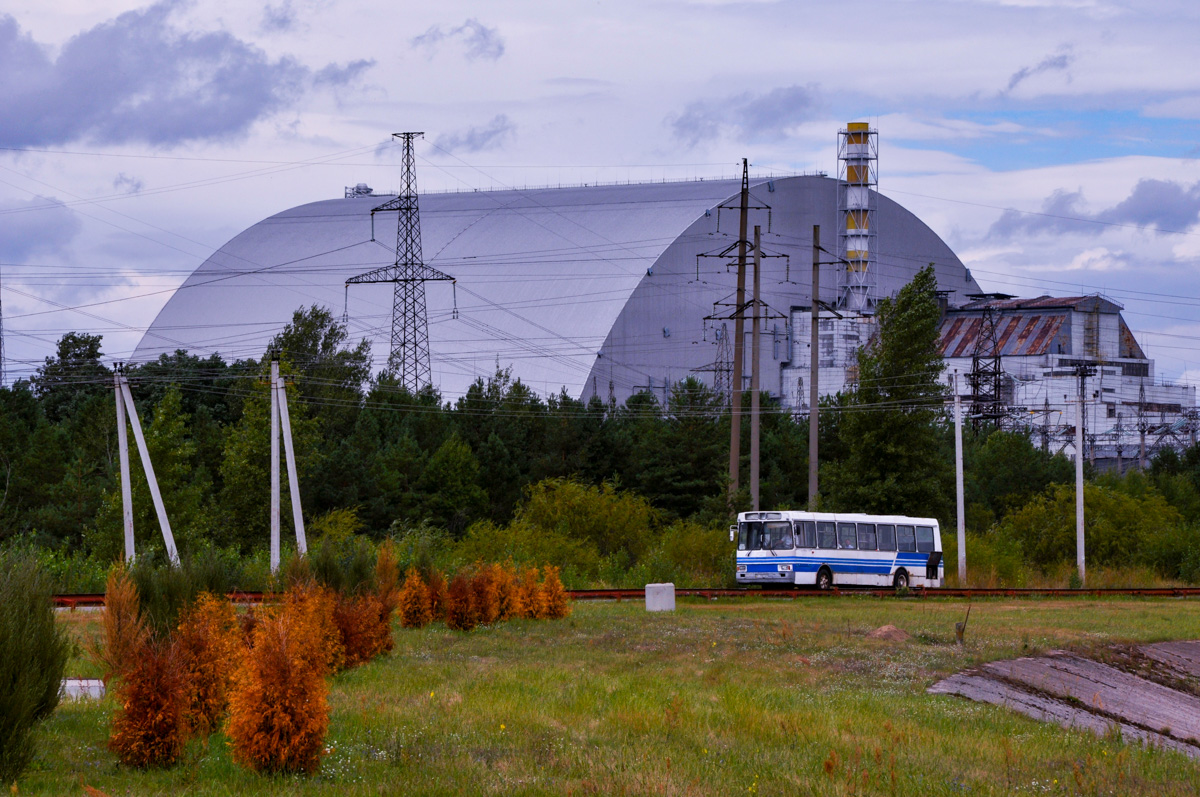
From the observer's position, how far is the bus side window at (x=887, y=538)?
4462 cm

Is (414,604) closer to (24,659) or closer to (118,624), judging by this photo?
(118,624)

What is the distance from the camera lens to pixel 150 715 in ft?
39.8

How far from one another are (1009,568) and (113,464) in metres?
40.8

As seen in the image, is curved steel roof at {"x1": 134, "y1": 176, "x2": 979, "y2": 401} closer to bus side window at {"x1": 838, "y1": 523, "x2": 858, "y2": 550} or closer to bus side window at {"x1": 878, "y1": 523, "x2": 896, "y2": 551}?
bus side window at {"x1": 878, "y1": 523, "x2": 896, "y2": 551}

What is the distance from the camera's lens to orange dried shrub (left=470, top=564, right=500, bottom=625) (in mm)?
25953

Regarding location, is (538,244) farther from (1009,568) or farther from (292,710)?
(292,710)

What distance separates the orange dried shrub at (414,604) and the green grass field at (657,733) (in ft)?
5.55

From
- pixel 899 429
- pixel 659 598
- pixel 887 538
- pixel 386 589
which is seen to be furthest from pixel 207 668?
pixel 899 429

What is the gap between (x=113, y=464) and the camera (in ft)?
205

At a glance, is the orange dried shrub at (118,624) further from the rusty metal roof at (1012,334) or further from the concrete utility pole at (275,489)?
the rusty metal roof at (1012,334)

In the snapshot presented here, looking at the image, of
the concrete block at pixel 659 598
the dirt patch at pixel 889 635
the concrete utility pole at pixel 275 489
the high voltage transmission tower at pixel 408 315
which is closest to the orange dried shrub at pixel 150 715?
the dirt patch at pixel 889 635

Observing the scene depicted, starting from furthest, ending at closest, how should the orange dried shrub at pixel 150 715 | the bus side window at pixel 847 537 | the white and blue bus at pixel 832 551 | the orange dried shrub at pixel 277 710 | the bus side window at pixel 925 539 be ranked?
the bus side window at pixel 925 539 → the bus side window at pixel 847 537 → the white and blue bus at pixel 832 551 → the orange dried shrub at pixel 150 715 → the orange dried shrub at pixel 277 710

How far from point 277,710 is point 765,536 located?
3213 cm

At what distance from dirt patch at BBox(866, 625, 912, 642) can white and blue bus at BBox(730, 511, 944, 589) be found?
16.6m
